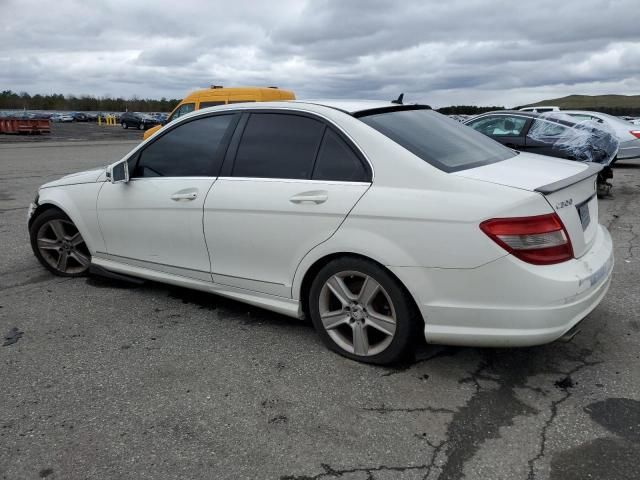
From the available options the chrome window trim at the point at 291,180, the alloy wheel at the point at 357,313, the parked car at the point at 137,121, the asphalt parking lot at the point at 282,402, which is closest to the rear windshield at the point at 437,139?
the chrome window trim at the point at 291,180

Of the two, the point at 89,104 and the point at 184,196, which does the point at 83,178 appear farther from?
the point at 89,104

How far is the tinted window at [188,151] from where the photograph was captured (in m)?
3.90

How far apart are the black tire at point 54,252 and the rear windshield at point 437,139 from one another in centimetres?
295

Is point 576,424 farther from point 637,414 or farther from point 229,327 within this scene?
point 229,327

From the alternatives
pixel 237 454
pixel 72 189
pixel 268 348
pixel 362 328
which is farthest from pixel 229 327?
pixel 72 189

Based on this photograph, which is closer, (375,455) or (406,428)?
(375,455)

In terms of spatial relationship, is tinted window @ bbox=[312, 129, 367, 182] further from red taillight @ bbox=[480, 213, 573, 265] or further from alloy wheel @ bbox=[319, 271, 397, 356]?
red taillight @ bbox=[480, 213, 573, 265]

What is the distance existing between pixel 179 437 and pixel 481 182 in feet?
6.53

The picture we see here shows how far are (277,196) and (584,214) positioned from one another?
1.82 m

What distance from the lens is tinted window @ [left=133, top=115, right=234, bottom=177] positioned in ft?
12.8

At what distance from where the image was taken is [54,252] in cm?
508

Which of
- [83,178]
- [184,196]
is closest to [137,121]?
[83,178]

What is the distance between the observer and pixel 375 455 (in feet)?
8.14

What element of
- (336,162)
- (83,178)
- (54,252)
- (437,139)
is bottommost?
(54,252)
